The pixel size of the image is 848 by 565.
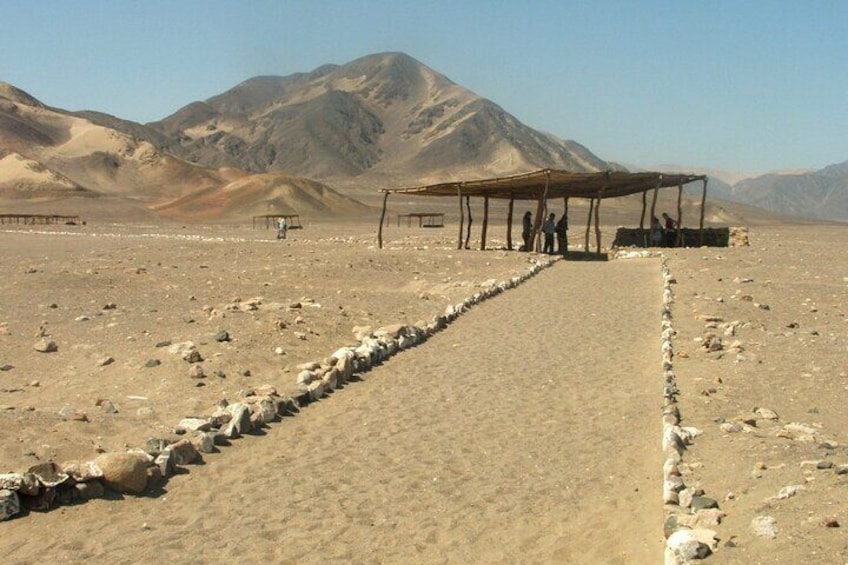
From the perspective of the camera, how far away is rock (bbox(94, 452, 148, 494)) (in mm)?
6020

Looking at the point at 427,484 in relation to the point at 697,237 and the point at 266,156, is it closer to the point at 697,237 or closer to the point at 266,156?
the point at 697,237

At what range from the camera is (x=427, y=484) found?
6.48 meters

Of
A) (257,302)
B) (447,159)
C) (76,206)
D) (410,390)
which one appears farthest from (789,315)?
(447,159)

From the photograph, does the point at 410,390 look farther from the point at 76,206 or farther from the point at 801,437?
the point at 76,206

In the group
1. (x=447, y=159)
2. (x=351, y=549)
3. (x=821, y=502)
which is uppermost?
(x=447, y=159)

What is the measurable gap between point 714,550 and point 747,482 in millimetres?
1336

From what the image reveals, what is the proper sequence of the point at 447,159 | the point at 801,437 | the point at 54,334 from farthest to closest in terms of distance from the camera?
the point at 447,159 → the point at 54,334 → the point at 801,437

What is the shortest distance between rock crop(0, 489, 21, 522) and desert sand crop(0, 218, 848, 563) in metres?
0.11

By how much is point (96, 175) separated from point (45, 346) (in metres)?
103

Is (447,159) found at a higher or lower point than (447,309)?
higher

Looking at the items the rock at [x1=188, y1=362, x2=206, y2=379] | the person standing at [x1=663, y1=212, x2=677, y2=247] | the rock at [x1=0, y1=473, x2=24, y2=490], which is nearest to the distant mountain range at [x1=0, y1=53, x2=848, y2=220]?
the person standing at [x1=663, y1=212, x2=677, y2=247]

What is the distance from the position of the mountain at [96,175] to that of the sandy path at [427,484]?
215 ft

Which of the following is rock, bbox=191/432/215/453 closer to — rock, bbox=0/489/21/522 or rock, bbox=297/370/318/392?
rock, bbox=0/489/21/522

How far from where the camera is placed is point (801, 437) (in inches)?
271
